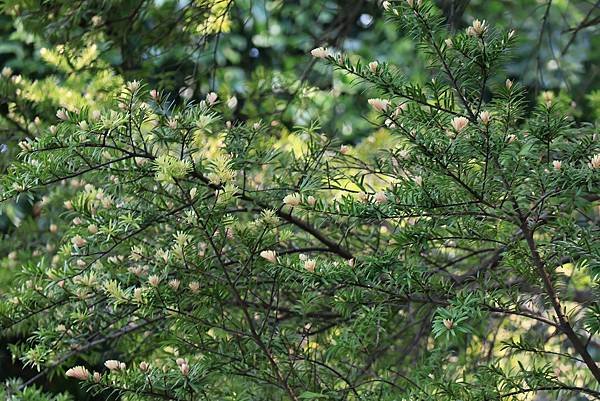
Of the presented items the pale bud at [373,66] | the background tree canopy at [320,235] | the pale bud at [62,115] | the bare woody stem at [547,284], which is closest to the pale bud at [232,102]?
the background tree canopy at [320,235]

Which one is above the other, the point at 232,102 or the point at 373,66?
the point at 232,102

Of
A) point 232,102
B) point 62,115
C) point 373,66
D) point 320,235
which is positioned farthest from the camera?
point 320,235

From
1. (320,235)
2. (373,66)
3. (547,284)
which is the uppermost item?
(320,235)

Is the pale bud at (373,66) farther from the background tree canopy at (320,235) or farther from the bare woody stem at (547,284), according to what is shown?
the bare woody stem at (547,284)

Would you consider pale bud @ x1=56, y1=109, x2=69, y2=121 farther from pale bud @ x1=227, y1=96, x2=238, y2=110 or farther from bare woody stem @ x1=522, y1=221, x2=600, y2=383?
bare woody stem @ x1=522, y1=221, x2=600, y2=383

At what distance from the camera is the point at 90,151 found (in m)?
1.50

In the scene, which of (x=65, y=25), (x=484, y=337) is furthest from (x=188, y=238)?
(x=65, y=25)

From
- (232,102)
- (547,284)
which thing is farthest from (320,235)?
(547,284)

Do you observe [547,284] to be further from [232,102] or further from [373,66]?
[232,102]

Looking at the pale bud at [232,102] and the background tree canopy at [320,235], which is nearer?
the background tree canopy at [320,235]

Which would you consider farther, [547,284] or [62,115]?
[62,115]

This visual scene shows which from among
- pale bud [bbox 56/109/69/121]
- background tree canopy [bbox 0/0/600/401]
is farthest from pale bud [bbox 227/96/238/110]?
pale bud [bbox 56/109/69/121]

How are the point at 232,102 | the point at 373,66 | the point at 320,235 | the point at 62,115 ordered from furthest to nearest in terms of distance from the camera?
the point at 320,235, the point at 232,102, the point at 62,115, the point at 373,66

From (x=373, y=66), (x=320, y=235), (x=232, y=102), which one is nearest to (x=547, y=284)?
(x=373, y=66)
